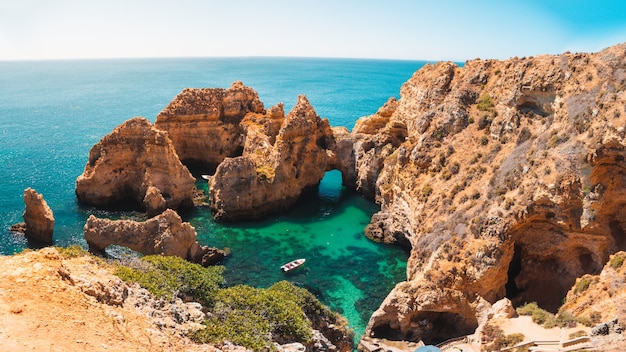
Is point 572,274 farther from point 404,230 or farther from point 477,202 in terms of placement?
point 404,230

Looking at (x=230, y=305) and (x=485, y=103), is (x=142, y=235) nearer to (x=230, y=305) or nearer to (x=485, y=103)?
(x=230, y=305)

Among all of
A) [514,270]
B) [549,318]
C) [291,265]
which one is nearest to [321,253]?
[291,265]

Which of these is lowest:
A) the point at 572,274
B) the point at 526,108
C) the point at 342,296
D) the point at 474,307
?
Answer: the point at 342,296

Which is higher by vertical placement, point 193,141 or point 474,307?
point 193,141

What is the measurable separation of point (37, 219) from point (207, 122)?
1039 inches

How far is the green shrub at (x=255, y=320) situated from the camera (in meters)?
17.3

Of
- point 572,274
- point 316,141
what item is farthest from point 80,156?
point 572,274

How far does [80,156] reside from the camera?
70938mm

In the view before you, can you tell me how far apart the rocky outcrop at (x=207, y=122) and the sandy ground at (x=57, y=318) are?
1764 inches

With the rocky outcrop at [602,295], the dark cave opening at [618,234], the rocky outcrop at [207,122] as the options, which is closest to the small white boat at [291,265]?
the rocky outcrop at [602,295]

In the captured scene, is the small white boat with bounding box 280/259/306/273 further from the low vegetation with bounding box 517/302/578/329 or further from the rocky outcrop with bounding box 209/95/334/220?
the low vegetation with bounding box 517/302/578/329

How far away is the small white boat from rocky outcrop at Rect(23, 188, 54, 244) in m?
22.4

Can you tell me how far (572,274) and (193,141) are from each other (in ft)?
162

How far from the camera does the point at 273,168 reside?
50.6 m
